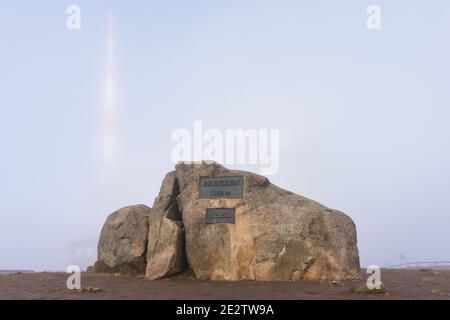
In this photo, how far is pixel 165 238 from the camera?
18297mm

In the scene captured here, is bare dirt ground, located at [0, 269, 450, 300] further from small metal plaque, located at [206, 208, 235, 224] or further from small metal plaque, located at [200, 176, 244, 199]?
small metal plaque, located at [200, 176, 244, 199]

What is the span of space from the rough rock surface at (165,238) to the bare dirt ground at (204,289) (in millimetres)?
498

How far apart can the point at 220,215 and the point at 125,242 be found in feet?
15.0

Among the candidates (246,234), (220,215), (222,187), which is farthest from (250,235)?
(222,187)

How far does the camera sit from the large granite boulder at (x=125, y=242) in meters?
19.5

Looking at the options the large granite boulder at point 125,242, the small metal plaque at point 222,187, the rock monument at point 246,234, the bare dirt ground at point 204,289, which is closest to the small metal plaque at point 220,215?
the rock monument at point 246,234

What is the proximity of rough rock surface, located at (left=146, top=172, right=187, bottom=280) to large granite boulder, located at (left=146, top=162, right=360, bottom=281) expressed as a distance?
0.13ft

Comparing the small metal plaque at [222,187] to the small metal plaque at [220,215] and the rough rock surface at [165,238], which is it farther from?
the rough rock surface at [165,238]

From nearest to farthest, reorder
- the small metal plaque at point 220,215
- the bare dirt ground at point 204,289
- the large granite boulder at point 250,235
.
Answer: the bare dirt ground at point 204,289
the large granite boulder at point 250,235
the small metal plaque at point 220,215

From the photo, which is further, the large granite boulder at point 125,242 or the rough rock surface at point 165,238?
the large granite boulder at point 125,242

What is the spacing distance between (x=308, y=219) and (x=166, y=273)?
5.78 m

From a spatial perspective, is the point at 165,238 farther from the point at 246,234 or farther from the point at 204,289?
the point at 204,289
